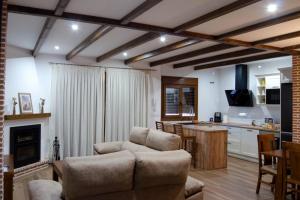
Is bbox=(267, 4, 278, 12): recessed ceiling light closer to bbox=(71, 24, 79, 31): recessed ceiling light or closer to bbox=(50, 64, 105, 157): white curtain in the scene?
bbox=(71, 24, 79, 31): recessed ceiling light

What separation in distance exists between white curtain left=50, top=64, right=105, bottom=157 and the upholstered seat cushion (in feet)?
12.4

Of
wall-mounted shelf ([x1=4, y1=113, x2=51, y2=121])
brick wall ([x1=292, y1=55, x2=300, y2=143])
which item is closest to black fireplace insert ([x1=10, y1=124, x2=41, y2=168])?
wall-mounted shelf ([x1=4, y1=113, x2=51, y2=121])

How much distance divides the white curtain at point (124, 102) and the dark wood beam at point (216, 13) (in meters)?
3.32

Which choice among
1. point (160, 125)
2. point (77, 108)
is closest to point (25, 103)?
point (77, 108)

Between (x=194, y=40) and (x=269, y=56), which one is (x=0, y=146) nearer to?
(x=194, y=40)

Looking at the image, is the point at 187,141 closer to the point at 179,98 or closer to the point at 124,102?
the point at 124,102

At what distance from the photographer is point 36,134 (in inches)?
237

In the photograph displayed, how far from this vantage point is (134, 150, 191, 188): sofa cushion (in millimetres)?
2352

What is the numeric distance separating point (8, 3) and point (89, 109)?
3776mm

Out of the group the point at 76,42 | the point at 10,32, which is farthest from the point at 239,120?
the point at 10,32

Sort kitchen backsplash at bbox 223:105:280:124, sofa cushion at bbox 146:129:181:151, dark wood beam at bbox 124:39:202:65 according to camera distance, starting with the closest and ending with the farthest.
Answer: sofa cushion at bbox 146:129:181:151 < dark wood beam at bbox 124:39:202:65 < kitchen backsplash at bbox 223:105:280:124

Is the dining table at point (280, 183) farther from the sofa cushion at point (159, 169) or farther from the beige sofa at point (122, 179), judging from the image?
the sofa cushion at point (159, 169)

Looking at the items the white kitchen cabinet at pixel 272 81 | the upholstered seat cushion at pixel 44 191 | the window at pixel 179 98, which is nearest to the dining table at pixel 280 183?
the upholstered seat cushion at pixel 44 191

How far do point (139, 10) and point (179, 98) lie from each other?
530 cm
